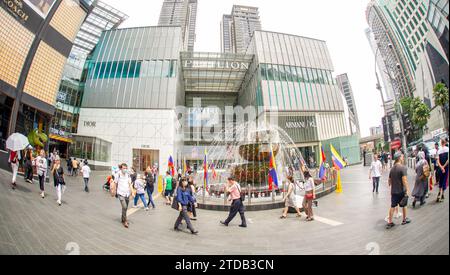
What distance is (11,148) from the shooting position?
1551 mm

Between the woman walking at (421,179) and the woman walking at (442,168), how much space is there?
0.19m

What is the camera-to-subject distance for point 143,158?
2183 cm

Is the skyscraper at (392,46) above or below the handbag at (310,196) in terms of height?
above

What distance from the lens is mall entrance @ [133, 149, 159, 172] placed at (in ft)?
66.8

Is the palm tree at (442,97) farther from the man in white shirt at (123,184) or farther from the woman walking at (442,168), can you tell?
the man in white shirt at (123,184)

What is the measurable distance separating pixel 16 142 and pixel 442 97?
9.74 feet

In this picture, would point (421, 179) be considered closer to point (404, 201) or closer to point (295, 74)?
point (404, 201)

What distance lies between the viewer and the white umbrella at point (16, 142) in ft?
5.11

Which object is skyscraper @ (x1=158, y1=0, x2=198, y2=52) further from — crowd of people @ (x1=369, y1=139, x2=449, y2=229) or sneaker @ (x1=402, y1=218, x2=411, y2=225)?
sneaker @ (x1=402, y1=218, x2=411, y2=225)

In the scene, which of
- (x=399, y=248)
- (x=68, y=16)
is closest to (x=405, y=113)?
(x=399, y=248)

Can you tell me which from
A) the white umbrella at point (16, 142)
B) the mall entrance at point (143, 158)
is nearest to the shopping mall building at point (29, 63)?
the white umbrella at point (16, 142)

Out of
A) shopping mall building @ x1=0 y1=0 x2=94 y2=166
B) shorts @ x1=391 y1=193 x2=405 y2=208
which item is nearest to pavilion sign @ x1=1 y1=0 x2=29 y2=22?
shopping mall building @ x1=0 y1=0 x2=94 y2=166
